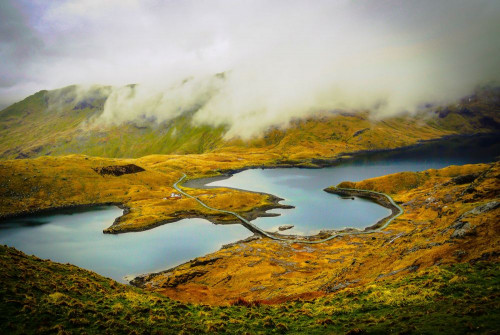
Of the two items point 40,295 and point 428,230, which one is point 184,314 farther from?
point 428,230

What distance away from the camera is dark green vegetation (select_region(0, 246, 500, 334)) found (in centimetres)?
1739

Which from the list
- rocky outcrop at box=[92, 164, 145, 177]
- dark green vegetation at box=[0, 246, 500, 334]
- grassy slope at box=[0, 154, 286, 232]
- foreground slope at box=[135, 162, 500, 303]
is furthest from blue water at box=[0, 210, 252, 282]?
rocky outcrop at box=[92, 164, 145, 177]

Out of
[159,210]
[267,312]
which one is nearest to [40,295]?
[267,312]

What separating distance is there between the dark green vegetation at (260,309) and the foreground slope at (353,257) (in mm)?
3017

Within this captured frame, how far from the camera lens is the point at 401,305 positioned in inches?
864

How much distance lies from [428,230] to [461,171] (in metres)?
107

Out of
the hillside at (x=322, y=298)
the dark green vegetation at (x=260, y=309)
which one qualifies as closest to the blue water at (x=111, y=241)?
the hillside at (x=322, y=298)

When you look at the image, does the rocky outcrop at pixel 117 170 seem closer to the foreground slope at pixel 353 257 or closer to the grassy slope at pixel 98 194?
the grassy slope at pixel 98 194

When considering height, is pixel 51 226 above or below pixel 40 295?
below

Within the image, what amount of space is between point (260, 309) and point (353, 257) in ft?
117

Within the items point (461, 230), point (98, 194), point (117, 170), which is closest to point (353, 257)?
point (461, 230)

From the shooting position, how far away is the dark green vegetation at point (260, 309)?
17.4m

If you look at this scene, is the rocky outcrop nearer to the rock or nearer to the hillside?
the hillside

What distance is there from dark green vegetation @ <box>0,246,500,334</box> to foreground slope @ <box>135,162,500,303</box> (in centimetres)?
302
